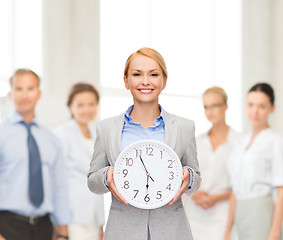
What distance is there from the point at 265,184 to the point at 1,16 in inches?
93.8

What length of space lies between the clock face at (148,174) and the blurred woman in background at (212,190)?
2190mm

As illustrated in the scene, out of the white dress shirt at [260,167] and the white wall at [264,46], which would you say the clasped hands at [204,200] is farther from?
the white wall at [264,46]

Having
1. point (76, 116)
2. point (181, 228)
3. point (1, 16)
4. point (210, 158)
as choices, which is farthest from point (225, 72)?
point (181, 228)

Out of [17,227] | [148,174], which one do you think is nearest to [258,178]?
[17,227]

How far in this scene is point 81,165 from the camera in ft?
11.4

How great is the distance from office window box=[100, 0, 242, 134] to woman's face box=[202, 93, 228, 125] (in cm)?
83

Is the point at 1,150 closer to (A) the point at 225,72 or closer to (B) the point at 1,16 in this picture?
(B) the point at 1,16

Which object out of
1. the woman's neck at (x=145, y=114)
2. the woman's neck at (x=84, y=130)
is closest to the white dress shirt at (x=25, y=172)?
the woman's neck at (x=84, y=130)

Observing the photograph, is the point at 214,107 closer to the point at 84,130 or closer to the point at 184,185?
the point at 84,130

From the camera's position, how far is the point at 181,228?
1542mm

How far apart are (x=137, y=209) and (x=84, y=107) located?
2172mm

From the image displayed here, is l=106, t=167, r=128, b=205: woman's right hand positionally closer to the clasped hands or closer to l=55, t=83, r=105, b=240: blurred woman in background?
l=55, t=83, r=105, b=240: blurred woman in background

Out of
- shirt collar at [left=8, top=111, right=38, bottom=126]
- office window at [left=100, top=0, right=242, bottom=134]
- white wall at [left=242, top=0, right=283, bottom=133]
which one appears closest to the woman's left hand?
shirt collar at [left=8, top=111, right=38, bottom=126]

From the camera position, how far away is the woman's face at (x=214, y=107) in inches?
153
